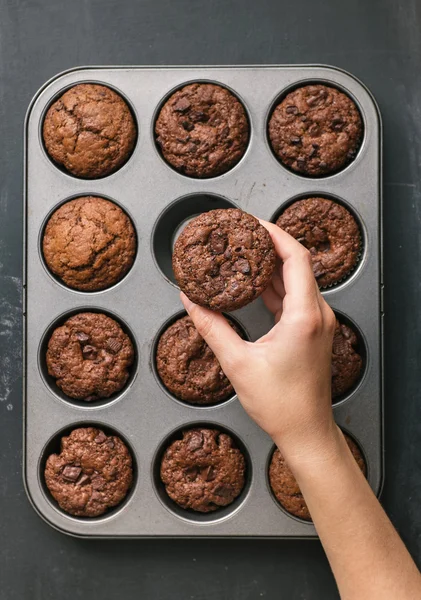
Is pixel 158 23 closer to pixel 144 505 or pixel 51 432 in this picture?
pixel 51 432

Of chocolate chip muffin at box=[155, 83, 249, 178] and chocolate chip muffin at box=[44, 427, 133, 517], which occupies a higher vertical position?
chocolate chip muffin at box=[155, 83, 249, 178]

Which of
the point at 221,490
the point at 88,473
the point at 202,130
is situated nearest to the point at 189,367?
the point at 221,490

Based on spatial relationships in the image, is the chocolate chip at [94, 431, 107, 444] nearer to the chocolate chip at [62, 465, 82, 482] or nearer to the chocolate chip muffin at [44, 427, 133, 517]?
the chocolate chip muffin at [44, 427, 133, 517]

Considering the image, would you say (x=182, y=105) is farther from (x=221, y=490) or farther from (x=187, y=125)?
(x=221, y=490)

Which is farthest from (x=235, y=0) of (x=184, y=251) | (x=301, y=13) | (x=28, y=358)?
(x=28, y=358)

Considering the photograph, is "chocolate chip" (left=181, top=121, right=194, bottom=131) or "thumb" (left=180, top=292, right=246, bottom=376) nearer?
"thumb" (left=180, top=292, right=246, bottom=376)

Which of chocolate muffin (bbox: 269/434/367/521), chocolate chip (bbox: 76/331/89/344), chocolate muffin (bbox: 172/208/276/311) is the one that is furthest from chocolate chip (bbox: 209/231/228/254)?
chocolate muffin (bbox: 269/434/367/521)
